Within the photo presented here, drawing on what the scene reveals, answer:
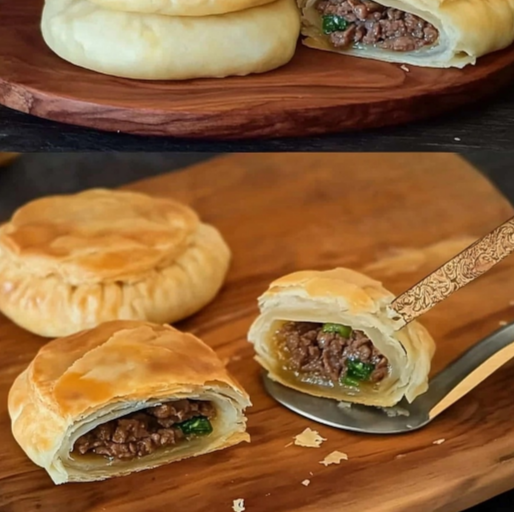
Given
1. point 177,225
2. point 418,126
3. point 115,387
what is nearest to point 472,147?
point 418,126

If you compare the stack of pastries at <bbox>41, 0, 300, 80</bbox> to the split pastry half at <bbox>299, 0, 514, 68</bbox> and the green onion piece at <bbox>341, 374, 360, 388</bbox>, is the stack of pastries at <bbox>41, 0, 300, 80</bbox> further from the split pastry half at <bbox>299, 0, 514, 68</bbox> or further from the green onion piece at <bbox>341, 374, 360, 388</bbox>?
the green onion piece at <bbox>341, 374, 360, 388</bbox>

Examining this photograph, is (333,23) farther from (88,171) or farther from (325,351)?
(88,171)

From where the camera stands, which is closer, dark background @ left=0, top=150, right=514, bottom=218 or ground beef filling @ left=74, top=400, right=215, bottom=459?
ground beef filling @ left=74, top=400, right=215, bottom=459

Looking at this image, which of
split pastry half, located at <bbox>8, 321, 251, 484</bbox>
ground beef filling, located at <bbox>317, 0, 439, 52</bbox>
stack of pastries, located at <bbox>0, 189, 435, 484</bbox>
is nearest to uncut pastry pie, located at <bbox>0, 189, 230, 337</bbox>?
stack of pastries, located at <bbox>0, 189, 435, 484</bbox>

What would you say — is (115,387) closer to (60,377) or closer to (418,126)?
(60,377)

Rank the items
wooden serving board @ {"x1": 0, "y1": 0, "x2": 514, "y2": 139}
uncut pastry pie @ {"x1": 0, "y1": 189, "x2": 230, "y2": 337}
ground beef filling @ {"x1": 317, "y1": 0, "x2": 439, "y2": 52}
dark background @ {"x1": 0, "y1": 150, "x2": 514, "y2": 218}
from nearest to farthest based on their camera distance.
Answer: wooden serving board @ {"x1": 0, "y1": 0, "x2": 514, "y2": 139}, ground beef filling @ {"x1": 317, "y1": 0, "x2": 439, "y2": 52}, uncut pastry pie @ {"x1": 0, "y1": 189, "x2": 230, "y2": 337}, dark background @ {"x1": 0, "y1": 150, "x2": 514, "y2": 218}

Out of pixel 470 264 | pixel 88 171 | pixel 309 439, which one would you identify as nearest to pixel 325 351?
pixel 309 439

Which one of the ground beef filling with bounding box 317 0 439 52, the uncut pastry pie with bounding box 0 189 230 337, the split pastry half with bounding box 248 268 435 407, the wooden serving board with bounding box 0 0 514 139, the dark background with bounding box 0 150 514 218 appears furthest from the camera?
the dark background with bounding box 0 150 514 218

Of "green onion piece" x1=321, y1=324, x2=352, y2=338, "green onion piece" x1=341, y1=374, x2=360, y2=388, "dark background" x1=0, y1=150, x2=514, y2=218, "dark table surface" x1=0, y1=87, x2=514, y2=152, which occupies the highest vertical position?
"dark table surface" x1=0, y1=87, x2=514, y2=152
